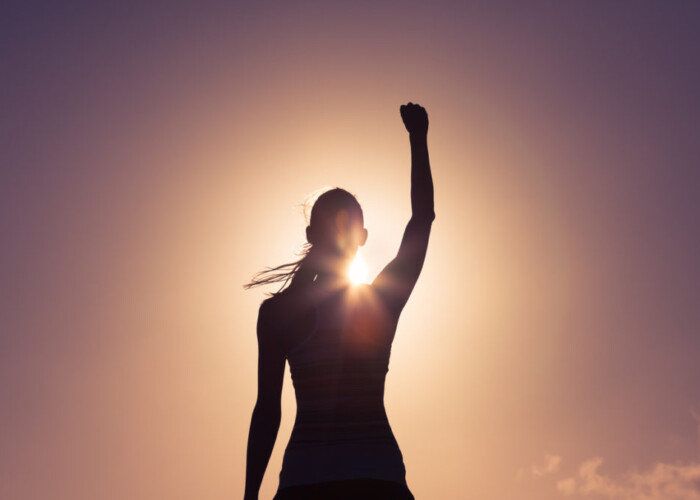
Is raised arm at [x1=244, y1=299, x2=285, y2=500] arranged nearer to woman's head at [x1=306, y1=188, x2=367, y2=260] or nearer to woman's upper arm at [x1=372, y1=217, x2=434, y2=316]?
woman's head at [x1=306, y1=188, x2=367, y2=260]

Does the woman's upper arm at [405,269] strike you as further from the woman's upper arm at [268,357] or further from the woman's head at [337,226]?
the woman's upper arm at [268,357]

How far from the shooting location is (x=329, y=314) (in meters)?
3.31

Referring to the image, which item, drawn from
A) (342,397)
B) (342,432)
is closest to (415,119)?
(342,397)

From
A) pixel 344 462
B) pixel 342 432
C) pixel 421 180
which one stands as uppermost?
pixel 421 180

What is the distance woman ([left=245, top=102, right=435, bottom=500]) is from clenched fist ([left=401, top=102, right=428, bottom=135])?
57 cm

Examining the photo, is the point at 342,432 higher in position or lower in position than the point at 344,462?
higher

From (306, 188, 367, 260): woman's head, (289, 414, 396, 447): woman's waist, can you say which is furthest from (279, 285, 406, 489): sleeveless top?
(306, 188, 367, 260): woman's head

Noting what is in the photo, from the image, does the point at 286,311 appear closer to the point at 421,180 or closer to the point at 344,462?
the point at 344,462

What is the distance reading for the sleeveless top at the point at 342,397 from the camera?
10.4ft

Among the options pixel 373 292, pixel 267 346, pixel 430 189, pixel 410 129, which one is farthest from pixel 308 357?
pixel 410 129

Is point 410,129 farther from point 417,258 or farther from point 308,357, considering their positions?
point 308,357

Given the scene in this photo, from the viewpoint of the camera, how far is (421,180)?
3.81 m

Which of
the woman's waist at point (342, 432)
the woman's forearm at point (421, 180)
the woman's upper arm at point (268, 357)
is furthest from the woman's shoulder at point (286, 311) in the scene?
the woman's forearm at point (421, 180)

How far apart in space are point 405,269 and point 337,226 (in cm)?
36
